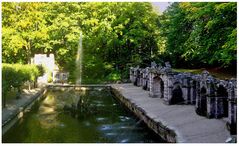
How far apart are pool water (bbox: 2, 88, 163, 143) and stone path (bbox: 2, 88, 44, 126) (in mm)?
704

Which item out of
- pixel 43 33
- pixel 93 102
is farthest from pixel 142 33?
pixel 93 102

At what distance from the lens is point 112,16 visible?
196 ft

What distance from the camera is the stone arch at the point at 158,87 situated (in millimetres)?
36219

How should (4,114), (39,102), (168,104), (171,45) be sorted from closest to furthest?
(4,114) < (168,104) < (39,102) < (171,45)

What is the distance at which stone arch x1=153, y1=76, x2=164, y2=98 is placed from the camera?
36219mm

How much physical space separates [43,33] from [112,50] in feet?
38.2

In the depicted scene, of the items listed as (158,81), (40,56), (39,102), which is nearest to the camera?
(158,81)

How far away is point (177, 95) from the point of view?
3177 cm

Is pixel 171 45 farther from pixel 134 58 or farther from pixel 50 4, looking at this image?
pixel 50 4

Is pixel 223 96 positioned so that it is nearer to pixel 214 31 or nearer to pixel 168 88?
pixel 168 88

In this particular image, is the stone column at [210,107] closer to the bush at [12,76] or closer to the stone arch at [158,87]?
the stone arch at [158,87]

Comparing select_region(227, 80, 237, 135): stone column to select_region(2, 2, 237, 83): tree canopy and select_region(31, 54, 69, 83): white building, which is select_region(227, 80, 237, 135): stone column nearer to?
select_region(2, 2, 237, 83): tree canopy

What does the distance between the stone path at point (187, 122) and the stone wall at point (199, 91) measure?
2.03ft

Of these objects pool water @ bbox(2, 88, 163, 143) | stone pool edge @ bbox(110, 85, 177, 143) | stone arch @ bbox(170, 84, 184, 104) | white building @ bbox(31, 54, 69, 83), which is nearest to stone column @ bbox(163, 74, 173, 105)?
stone arch @ bbox(170, 84, 184, 104)
